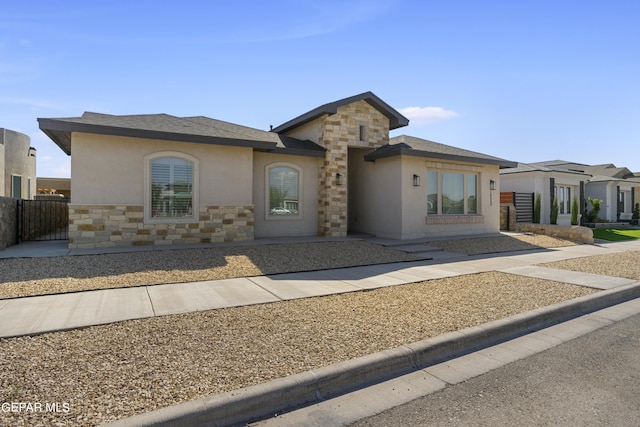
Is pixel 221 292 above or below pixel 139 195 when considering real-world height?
below

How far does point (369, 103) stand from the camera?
14.2m

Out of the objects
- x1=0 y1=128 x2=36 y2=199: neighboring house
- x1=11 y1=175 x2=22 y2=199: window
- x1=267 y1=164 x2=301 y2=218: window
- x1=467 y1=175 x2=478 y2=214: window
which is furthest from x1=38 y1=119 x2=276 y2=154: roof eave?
x1=11 y1=175 x2=22 y2=199: window

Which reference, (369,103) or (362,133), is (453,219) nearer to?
(362,133)

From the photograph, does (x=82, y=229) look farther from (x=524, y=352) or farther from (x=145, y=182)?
(x=524, y=352)

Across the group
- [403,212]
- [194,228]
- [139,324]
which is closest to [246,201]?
[194,228]

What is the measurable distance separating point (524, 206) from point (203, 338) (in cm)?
2043

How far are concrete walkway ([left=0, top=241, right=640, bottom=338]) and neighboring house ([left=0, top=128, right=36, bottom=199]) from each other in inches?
590

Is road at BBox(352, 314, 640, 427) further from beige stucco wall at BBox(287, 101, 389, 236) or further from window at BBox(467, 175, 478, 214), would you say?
window at BBox(467, 175, 478, 214)

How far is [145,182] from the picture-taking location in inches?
419

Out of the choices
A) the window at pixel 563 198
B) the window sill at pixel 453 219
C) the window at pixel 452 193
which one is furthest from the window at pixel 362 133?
the window at pixel 563 198

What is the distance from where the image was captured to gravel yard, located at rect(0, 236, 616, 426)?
9.95 ft

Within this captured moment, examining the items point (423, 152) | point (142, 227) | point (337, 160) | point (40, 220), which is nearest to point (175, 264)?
point (142, 227)

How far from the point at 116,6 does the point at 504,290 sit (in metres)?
10.2

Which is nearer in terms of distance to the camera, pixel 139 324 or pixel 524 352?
pixel 524 352
